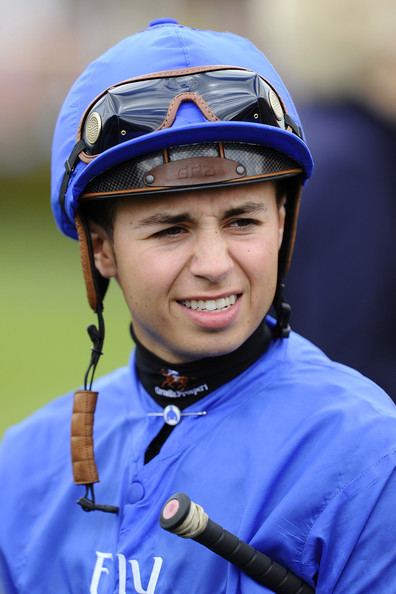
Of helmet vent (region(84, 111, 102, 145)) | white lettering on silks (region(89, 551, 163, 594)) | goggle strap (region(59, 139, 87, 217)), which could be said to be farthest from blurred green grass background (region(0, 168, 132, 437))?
helmet vent (region(84, 111, 102, 145))

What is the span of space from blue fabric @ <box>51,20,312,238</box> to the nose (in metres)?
0.25

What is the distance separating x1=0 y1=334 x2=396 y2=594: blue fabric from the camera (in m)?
2.74

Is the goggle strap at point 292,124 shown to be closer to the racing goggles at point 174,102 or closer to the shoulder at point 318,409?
the racing goggles at point 174,102

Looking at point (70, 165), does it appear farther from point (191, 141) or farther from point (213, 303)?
point (213, 303)

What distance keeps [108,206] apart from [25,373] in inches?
328

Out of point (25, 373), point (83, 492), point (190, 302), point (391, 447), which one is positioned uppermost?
point (190, 302)

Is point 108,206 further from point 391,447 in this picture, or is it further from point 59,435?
point 391,447

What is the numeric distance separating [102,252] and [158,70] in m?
0.59

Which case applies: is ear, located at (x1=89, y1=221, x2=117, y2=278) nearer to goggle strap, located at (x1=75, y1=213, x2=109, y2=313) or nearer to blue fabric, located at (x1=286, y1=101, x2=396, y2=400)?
goggle strap, located at (x1=75, y1=213, x2=109, y2=313)

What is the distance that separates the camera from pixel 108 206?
322 centimetres

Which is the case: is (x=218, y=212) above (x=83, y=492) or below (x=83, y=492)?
above

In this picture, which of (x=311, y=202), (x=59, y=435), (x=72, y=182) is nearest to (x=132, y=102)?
(x=72, y=182)

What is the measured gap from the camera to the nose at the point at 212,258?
2951 mm

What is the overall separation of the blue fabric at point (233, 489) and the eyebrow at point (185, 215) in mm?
424
